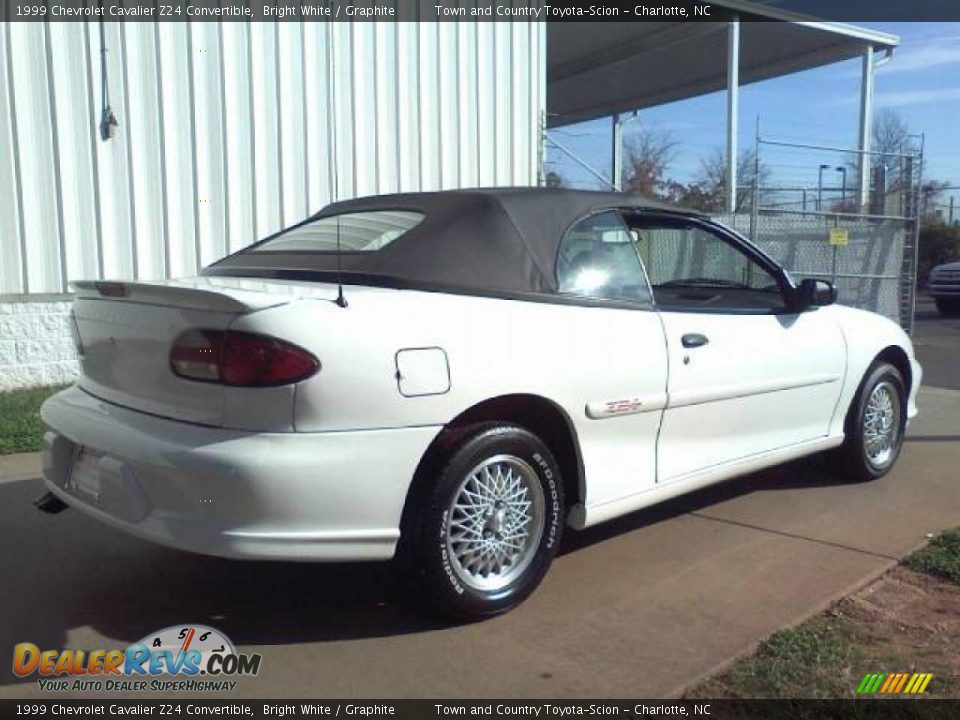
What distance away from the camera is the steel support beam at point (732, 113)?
44.6ft

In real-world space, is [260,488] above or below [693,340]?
below

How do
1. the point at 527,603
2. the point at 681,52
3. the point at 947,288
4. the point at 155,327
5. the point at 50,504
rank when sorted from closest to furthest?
the point at 155,327 < the point at 527,603 < the point at 50,504 < the point at 681,52 < the point at 947,288

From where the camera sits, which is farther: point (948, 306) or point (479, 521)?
point (948, 306)

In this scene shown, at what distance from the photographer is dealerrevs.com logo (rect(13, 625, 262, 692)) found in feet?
9.66

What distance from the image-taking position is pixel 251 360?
9.53 feet

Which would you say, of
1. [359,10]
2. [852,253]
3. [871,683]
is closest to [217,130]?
[359,10]

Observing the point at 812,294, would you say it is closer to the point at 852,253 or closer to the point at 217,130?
the point at 217,130

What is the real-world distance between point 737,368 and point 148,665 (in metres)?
2.82

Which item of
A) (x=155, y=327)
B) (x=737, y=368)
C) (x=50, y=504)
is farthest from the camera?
(x=737, y=368)

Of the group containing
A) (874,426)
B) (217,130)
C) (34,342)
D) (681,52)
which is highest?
(681,52)

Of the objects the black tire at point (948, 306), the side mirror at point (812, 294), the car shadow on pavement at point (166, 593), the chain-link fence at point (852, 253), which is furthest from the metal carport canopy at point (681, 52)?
the car shadow on pavement at point (166, 593)

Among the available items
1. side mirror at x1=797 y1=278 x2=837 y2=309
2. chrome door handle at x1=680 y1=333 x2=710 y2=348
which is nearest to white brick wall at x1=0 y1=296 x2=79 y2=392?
chrome door handle at x1=680 y1=333 x2=710 y2=348

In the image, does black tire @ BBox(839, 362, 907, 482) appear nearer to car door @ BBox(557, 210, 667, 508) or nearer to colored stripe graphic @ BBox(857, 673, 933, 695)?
car door @ BBox(557, 210, 667, 508)

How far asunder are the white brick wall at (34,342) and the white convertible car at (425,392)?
4459 mm
